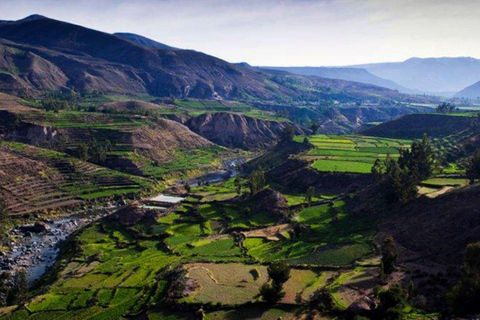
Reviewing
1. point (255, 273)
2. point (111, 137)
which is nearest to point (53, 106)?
point (111, 137)

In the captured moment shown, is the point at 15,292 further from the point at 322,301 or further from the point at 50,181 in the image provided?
the point at 50,181

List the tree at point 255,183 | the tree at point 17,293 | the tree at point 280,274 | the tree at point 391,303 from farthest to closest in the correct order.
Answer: the tree at point 255,183 → the tree at point 17,293 → the tree at point 280,274 → the tree at point 391,303

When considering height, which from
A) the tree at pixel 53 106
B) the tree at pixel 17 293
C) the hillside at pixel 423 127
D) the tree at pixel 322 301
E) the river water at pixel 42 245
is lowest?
the river water at pixel 42 245

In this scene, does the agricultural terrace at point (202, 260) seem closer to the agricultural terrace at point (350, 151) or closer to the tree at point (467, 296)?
the tree at point (467, 296)

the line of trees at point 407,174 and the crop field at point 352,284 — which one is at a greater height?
the line of trees at point 407,174

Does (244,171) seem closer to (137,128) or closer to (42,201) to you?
(137,128)

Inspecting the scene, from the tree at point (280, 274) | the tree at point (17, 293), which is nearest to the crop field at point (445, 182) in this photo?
the tree at point (280, 274)
